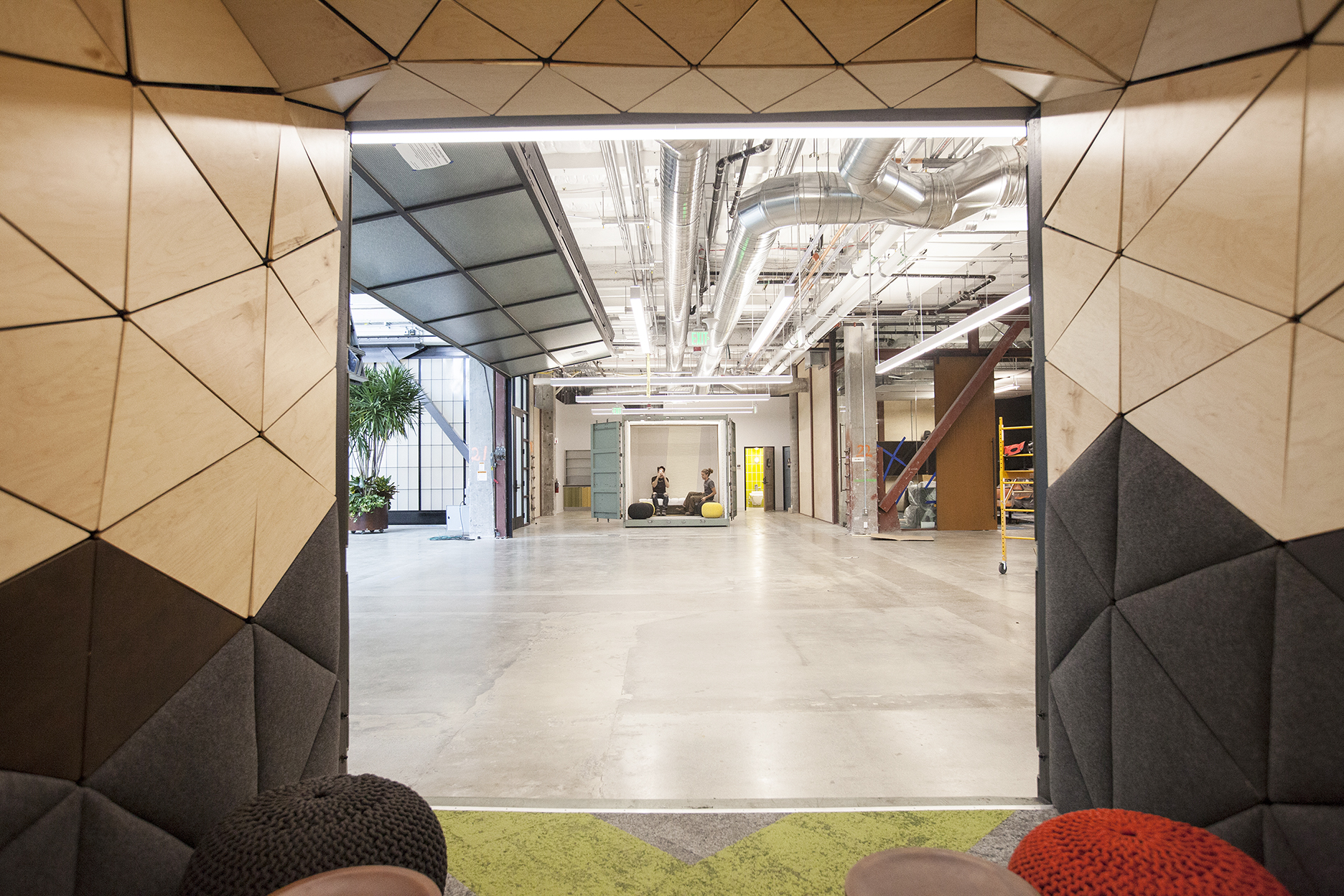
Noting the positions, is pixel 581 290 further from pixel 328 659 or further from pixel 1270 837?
pixel 1270 837

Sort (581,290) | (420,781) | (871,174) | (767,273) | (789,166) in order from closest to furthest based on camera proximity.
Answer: (420,781) → (871,174) → (789,166) → (581,290) → (767,273)

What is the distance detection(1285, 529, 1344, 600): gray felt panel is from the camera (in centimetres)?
126

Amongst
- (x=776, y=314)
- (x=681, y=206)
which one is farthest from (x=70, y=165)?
(x=776, y=314)

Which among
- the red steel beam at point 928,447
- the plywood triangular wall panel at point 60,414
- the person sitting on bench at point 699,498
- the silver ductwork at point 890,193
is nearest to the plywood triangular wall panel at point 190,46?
the plywood triangular wall panel at point 60,414

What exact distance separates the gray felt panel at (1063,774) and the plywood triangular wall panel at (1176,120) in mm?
1579

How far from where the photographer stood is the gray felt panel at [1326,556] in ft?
4.14

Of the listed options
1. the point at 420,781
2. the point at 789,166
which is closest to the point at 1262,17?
the point at 420,781

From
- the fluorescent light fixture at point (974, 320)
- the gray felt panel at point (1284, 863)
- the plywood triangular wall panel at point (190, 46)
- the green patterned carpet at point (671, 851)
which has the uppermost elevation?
the fluorescent light fixture at point (974, 320)

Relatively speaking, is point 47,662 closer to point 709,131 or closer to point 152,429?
point 152,429

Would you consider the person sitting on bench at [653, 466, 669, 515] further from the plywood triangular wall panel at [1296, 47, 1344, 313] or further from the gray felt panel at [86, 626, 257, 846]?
the plywood triangular wall panel at [1296, 47, 1344, 313]

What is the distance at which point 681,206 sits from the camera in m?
5.41

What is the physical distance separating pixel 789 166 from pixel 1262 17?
184 inches

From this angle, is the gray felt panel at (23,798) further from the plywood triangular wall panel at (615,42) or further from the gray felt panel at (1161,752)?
the gray felt panel at (1161,752)

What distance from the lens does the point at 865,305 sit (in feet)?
40.5
